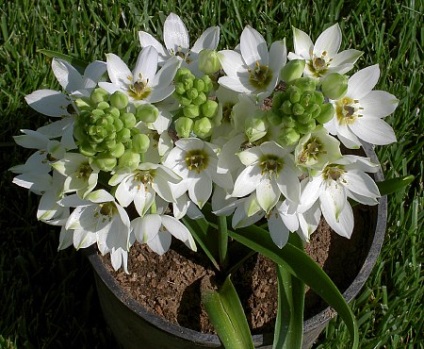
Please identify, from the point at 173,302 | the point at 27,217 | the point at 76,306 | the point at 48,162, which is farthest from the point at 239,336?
the point at 27,217

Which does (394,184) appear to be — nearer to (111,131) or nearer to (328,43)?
(328,43)

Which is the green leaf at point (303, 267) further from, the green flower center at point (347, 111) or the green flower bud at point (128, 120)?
the green flower bud at point (128, 120)

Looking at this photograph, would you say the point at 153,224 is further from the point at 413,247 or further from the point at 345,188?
the point at 413,247

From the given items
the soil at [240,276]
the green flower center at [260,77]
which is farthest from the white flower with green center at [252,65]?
the soil at [240,276]

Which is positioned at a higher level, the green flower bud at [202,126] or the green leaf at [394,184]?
the green flower bud at [202,126]

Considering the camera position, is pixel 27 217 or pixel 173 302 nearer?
pixel 173 302

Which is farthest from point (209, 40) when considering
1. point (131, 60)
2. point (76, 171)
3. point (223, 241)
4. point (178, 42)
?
point (131, 60)
